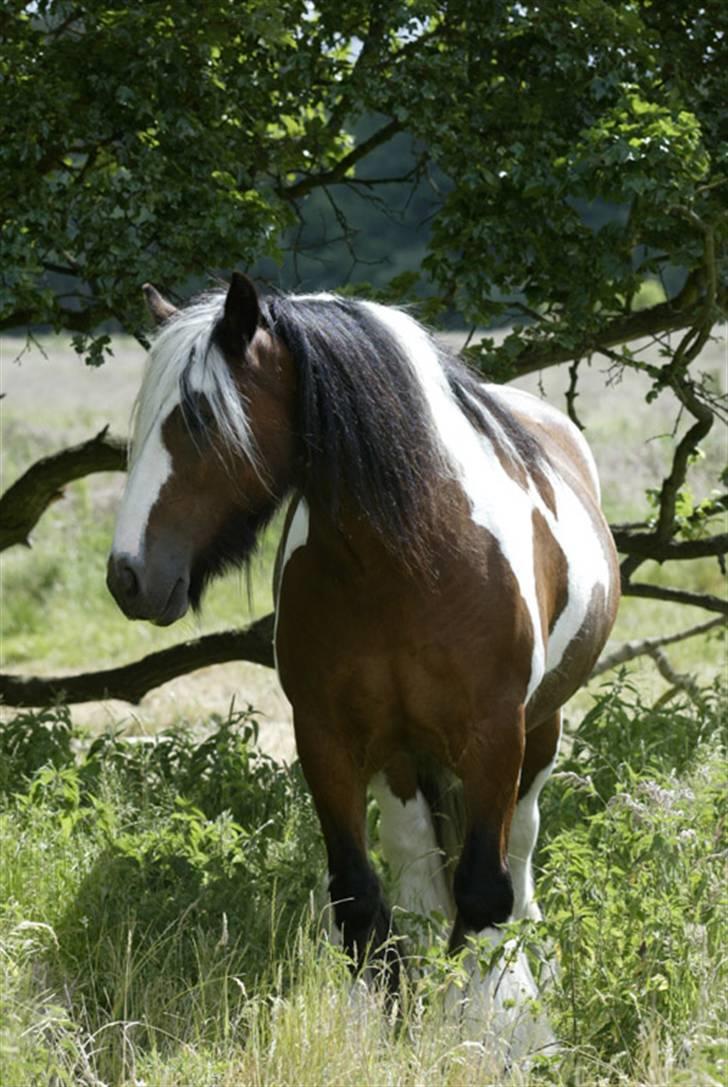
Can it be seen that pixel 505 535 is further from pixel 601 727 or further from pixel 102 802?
pixel 601 727

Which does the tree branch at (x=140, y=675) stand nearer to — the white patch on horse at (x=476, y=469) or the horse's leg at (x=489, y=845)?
the white patch on horse at (x=476, y=469)

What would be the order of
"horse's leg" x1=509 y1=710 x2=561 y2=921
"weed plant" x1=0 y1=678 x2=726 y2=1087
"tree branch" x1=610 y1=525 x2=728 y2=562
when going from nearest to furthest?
1. "weed plant" x1=0 y1=678 x2=726 y2=1087
2. "horse's leg" x1=509 y1=710 x2=561 y2=921
3. "tree branch" x1=610 y1=525 x2=728 y2=562

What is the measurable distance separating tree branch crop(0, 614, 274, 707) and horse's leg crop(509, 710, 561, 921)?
2104 mm

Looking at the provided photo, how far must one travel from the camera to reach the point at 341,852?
4324 millimetres

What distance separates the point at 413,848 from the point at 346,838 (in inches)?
18.9

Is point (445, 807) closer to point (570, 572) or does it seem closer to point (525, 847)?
point (525, 847)

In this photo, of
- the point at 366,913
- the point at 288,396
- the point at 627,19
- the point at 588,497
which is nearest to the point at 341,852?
the point at 366,913

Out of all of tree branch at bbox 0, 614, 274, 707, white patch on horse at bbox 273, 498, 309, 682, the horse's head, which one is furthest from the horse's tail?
tree branch at bbox 0, 614, 274, 707

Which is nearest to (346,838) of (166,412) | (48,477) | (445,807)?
(445,807)

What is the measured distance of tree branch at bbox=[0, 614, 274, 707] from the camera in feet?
23.8

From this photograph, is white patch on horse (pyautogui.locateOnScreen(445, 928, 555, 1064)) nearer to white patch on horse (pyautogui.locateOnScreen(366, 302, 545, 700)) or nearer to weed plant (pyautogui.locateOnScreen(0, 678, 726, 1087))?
weed plant (pyautogui.locateOnScreen(0, 678, 726, 1087))

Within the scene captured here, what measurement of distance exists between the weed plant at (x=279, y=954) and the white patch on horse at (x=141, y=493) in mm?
989

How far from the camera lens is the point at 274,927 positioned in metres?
4.52

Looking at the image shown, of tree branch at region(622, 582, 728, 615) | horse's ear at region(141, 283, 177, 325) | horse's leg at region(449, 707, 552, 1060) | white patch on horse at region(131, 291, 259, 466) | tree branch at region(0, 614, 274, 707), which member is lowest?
tree branch at region(0, 614, 274, 707)
